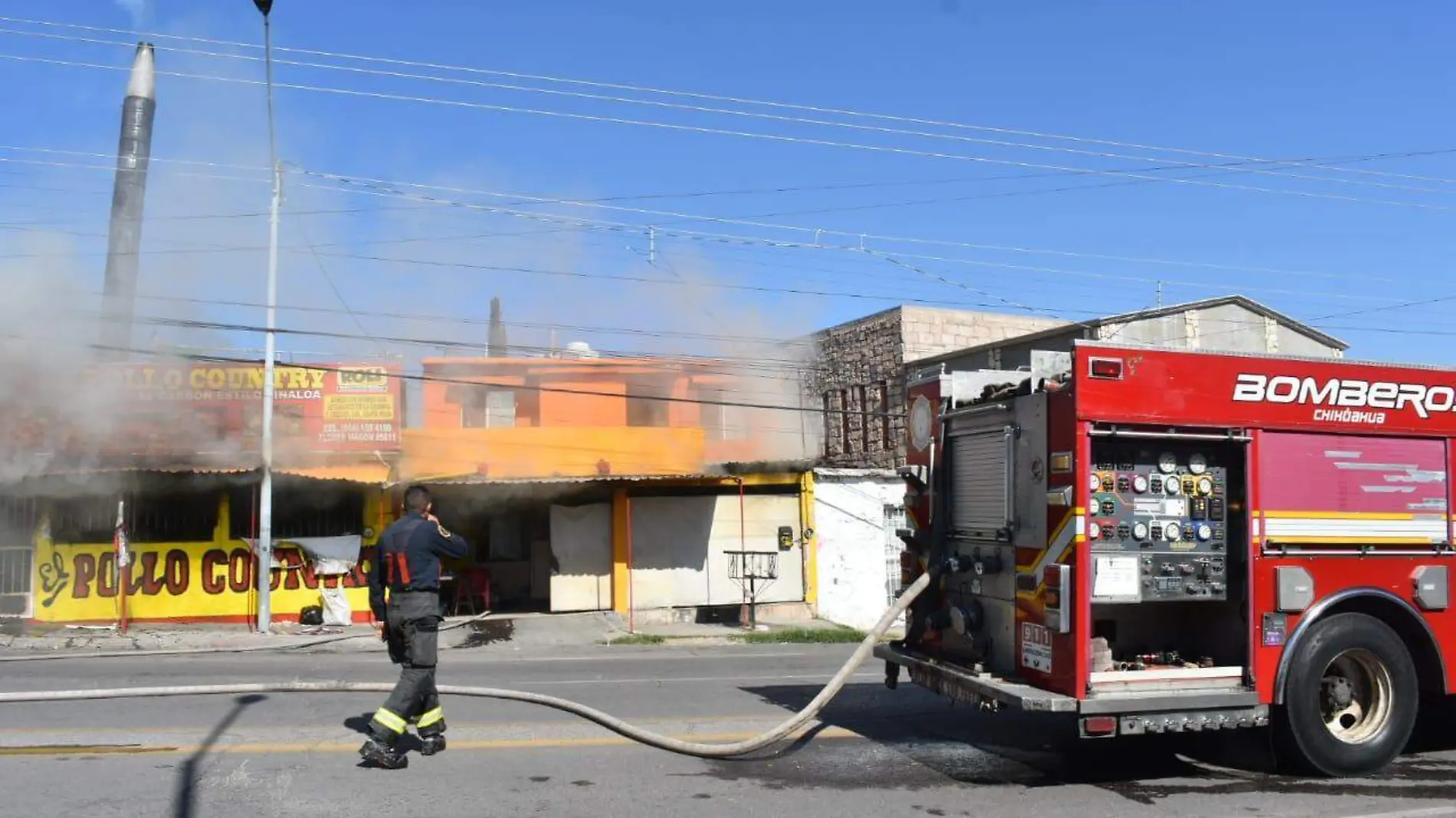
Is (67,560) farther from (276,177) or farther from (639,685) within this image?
(639,685)

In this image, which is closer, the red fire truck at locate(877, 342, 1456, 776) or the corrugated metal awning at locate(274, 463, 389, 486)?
the red fire truck at locate(877, 342, 1456, 776)

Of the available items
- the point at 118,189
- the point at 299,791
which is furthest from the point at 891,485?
the point at 118,189

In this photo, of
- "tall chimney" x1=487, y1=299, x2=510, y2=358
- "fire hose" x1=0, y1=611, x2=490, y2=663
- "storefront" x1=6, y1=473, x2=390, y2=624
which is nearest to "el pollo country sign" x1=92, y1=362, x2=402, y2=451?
"storefront" x1=6, y1=473, x2=390, y2=624

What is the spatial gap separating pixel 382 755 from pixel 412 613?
827 mm

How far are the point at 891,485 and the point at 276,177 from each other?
12.0 m

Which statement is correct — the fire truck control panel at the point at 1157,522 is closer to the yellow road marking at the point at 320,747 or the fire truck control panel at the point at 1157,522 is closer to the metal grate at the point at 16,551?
the yellow road marking at the point at 320,747

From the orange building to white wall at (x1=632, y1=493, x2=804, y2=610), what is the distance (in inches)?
0.9

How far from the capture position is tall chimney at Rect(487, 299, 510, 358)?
1177 inches

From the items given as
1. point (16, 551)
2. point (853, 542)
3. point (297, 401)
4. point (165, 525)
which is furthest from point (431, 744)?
point (297, 401)

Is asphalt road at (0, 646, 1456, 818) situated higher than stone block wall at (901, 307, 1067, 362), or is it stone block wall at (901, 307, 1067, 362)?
stone block wall at (901, 307, 1067, 362)

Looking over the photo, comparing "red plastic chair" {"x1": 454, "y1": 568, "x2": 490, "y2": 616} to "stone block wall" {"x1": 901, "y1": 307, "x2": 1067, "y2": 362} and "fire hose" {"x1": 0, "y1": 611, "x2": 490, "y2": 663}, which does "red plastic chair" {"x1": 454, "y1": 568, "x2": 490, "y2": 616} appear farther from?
"stone block wall" {"x1": 901, "y1": 307, "x2": 1067, "y2": 362}

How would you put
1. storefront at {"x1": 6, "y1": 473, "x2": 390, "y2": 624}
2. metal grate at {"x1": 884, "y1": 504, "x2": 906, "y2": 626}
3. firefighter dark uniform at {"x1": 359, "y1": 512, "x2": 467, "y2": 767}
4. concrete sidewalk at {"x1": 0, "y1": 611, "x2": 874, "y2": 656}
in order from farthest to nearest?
1. metal grate at {"x1": 884, "y1": 504, "x2": 906, "y2": 626}
2. storefront at {"x1": 6, "y1": 473, "x2": 390, "y2": 624}
3. concrete sidewalk at {"x1": 0, "y1": 611, "x2": 874, "y2": 656}
4. firefighter dark uniform at {"x1": 359, "y1": 512, "x2": 467, "y2": 767}

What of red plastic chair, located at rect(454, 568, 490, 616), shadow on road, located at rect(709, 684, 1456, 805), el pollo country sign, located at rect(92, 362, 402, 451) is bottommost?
red plastic chair, located at rect(454, 568, 490, 616)

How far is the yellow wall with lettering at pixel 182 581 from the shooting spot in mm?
17438
